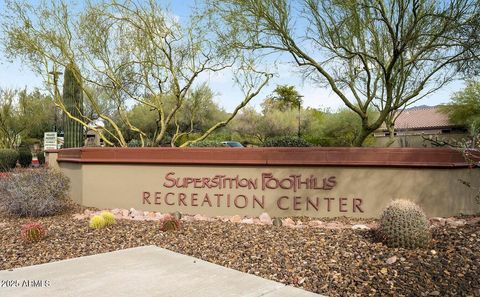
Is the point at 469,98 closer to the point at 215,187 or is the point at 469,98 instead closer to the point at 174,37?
the point at 174,37

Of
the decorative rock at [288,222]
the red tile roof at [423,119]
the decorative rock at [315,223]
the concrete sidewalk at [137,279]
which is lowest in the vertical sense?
the concrete sidewalk at [137,279]

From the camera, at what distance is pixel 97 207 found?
11.4m

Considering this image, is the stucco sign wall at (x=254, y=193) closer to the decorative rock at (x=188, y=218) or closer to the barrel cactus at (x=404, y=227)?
the decorative rock at (x=188, y=218)

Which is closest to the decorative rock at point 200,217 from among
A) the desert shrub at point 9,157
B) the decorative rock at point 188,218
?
the decorative rock at point 188,218

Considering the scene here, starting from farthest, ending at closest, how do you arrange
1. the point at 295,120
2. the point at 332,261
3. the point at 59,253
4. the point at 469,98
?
the point at 295,120, the point at 469,98, the point at 59,253, the point at 332,261

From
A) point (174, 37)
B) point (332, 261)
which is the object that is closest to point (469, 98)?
Answer: point (174, 37)

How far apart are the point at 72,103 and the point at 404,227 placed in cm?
1390

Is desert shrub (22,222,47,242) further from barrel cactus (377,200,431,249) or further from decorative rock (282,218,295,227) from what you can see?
→ barrel cactus (377,200,431,249)

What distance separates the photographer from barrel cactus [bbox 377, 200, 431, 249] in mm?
6227

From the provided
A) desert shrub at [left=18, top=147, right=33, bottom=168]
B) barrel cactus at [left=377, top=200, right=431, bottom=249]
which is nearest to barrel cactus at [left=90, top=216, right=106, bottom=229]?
barrel cactus at [left=377, top=200, right=431, bottom=249]

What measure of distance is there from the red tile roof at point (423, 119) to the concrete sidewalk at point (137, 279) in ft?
161

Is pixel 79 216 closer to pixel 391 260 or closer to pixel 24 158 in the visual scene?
pixel 391 260

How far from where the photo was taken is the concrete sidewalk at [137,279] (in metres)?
5.15

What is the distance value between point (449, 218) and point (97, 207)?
25.0 ft
